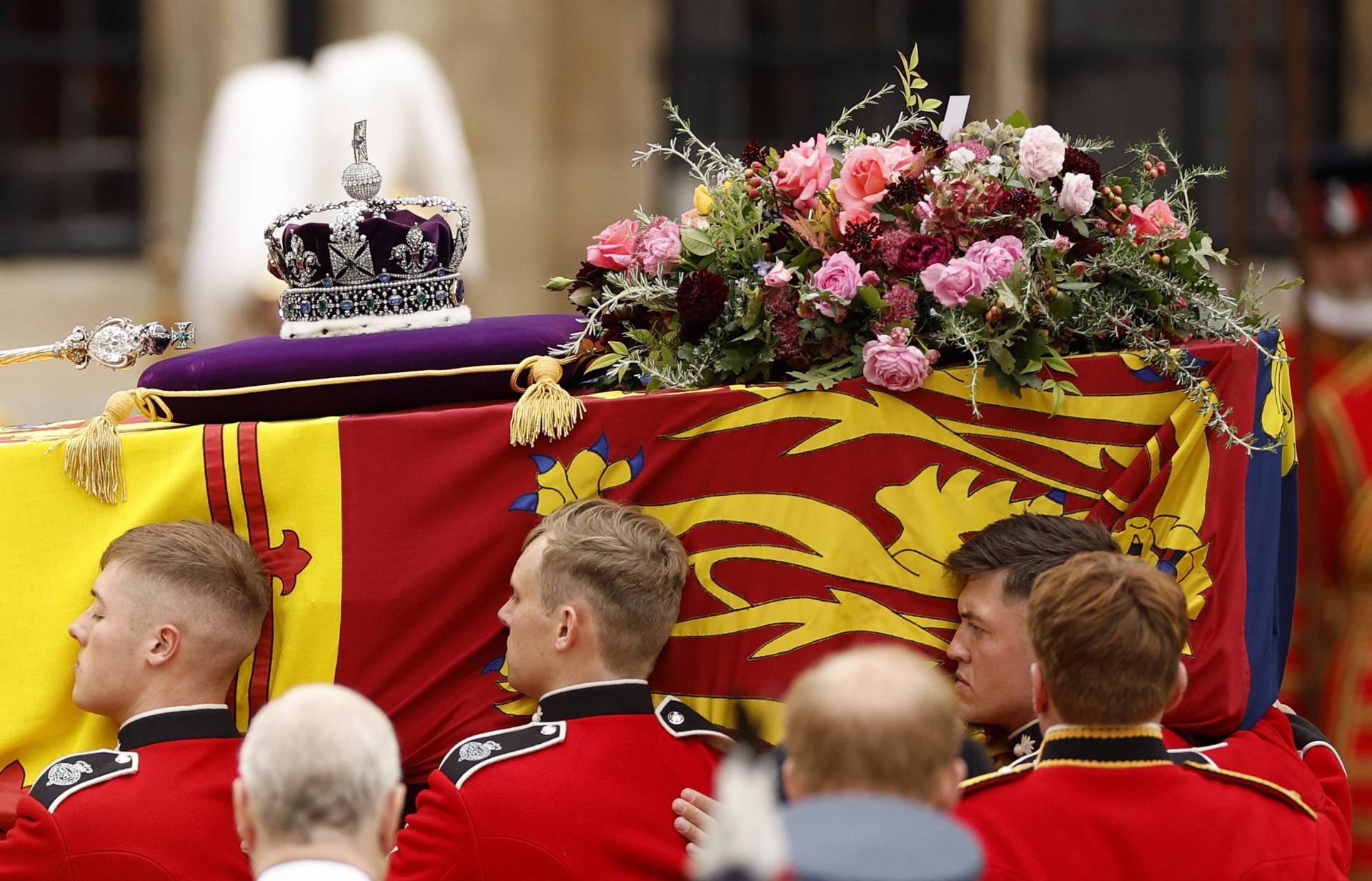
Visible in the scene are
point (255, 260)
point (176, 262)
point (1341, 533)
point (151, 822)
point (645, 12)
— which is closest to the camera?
point (151, 822)

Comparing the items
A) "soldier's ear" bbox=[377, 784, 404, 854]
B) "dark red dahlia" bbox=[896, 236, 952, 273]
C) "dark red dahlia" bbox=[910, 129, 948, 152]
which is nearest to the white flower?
"dark red dahlia" bbox=[910, 129, 948, 152]

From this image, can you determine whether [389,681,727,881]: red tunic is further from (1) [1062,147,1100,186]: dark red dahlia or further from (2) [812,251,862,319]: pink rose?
(1) [1062,147,1100,186]: dark red dahlia

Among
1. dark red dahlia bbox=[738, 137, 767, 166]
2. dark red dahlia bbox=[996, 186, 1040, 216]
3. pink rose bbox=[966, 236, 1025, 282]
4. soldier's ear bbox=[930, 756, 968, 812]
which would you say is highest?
dark red dahlia bbox=[738, 137, 767, 166]

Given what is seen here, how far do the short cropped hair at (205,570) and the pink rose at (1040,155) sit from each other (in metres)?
1.74

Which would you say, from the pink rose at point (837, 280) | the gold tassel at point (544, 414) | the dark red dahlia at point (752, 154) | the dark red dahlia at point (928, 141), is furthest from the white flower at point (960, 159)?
the gold tassel at point (544, 414)

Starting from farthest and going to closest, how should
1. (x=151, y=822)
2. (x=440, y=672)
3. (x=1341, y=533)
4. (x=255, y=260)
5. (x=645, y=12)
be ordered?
(x=645, y=12)
(x=255, y=260)
(x=1341, y=533)
(x=440, y=672)
(x=151, y=822)

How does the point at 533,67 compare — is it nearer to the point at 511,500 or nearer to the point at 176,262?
the point at 176,262

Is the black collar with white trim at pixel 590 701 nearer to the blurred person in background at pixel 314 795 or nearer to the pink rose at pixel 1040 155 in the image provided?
the blurred person in background at pixel 314 795

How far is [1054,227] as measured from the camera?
12.7ft

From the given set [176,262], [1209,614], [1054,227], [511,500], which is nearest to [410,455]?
[511,500]

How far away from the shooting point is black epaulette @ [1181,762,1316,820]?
10.1 ft

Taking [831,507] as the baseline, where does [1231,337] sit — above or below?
above

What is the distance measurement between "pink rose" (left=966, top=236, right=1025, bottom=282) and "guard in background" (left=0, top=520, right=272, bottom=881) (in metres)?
1.53

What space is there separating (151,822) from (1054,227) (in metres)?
2.09
